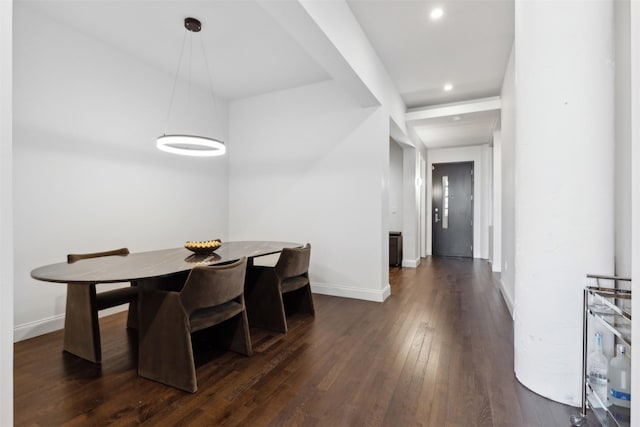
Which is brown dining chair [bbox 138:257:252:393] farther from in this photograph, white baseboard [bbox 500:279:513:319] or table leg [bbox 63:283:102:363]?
white baseboard [bbox 500:279:513:319]

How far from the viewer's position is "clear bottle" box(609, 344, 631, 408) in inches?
55.5

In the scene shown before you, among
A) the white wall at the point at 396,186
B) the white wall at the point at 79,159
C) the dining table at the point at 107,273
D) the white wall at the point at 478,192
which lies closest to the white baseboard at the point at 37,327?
the white wall at the point at 79,159

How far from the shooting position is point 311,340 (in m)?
2.67

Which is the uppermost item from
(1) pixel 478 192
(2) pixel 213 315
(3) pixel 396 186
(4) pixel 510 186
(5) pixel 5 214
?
(3) pixel 396 186

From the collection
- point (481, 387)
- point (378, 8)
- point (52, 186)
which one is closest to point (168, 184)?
point (52, 186)

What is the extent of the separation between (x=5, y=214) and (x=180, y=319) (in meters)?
1.25

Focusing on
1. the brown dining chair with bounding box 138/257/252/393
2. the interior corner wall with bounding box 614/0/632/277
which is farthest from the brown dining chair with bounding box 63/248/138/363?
the interior corner wall with bounding box 614/0/632/277

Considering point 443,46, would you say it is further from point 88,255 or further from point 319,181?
point 88,255

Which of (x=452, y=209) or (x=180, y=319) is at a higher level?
(x=452, y=209)

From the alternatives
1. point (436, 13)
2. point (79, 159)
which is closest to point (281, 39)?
point (436, 13)

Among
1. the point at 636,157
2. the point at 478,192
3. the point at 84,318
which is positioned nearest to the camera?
the point at 636,157

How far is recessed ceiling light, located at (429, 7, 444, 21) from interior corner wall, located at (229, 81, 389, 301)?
1.15 meters

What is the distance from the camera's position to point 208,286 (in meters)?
1.99

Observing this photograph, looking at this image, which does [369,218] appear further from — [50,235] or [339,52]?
[50,235]
